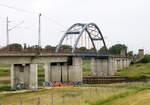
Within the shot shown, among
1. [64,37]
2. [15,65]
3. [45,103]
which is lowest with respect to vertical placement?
[45,103]

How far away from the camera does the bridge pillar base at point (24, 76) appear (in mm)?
76875

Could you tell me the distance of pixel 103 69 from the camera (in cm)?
14662

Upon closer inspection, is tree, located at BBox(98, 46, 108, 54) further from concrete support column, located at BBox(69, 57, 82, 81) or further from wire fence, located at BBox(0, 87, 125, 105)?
wire fence, located at BBox(0, 87, 125, 105)

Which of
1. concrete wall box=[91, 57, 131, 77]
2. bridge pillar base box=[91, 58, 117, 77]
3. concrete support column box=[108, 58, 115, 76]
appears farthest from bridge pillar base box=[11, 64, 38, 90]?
concrete support column box=[108, 58, 115, 76]

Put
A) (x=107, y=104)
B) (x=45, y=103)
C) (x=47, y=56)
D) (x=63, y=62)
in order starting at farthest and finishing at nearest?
(x=63, y=62), (x=47, y=56), (x=45, y=103), (x=107, y=104)

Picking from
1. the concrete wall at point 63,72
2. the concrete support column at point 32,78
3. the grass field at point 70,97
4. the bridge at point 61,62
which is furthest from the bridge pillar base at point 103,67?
the grass field at point 70,97

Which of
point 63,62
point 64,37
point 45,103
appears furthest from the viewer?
point 64,37

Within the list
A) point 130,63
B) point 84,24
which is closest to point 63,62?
point 84,24

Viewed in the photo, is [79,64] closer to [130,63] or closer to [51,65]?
[51,65]

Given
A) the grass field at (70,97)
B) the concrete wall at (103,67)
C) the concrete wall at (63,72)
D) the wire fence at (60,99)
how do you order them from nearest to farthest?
the grass field at (70,97)
the wire fence at (60,99)
the concrete wall at (63,72)
the concrete wall at (103,67)

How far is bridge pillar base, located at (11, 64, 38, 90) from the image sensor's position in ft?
252

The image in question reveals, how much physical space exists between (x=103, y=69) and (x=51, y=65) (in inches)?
1842

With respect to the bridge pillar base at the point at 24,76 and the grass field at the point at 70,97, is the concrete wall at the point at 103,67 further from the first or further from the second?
the grass field at the point at 70,97

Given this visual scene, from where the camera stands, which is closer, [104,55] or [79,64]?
[79,64]
